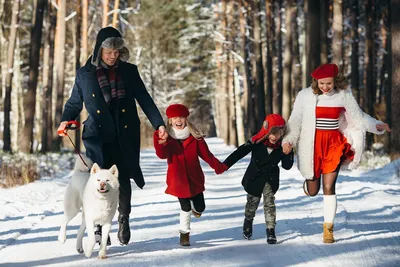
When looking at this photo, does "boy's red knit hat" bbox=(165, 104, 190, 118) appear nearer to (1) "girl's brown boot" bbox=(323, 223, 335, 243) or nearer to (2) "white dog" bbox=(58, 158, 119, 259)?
(2) "white dog" bbox=(58, 158, 119, 259)

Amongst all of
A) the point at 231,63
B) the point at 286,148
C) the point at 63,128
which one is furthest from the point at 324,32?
the point at 231,63

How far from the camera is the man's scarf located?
7.29m

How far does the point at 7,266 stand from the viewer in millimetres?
6422

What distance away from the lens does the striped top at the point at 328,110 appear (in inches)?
308

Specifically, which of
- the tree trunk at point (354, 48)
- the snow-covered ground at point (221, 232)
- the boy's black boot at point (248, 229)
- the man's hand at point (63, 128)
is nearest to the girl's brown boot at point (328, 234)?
the snow-covered ground at point (221, 232)

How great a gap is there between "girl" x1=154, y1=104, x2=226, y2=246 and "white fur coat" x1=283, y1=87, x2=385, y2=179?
886mm

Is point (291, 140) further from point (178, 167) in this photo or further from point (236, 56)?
point (236, 56)

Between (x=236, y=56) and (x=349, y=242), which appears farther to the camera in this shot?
(x=236, y=56)

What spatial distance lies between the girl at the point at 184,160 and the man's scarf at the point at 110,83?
2.03ft

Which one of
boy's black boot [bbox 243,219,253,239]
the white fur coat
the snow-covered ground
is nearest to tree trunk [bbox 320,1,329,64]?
the snow-covered ground

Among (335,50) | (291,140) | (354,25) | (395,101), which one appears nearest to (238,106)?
(354,25)

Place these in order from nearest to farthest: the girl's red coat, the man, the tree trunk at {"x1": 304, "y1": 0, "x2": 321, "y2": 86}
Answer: the man, the girl's red coat, the tree trunk at {"x1": 304, "y1": 0, "x2": 321, "y2": 86}

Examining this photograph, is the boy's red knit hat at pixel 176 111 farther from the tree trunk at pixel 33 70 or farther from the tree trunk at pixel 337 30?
the tree trunk at pixel 33 70

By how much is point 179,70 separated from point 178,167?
60221 millimetres
